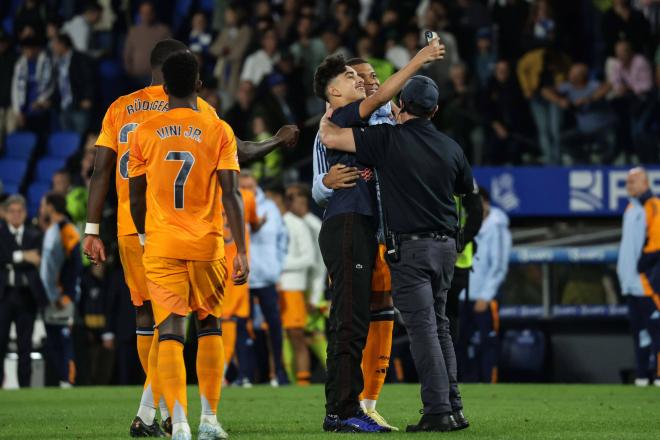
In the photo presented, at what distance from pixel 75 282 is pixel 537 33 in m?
8.15

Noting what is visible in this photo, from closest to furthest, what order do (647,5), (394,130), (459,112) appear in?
(394,130) → (459,112) → (647,5)

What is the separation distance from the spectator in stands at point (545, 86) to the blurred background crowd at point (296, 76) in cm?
2

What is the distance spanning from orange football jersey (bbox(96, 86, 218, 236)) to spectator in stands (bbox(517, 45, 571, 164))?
11003 millimetres

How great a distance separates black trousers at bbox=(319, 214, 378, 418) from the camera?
9008 millimetres

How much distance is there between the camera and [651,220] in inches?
664

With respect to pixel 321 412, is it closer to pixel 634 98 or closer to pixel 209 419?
pixel 209 419

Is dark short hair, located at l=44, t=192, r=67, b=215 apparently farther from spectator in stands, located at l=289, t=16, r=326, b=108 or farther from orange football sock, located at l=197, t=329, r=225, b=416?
orange football sock, located at l=197, t=329, r=225, b=416

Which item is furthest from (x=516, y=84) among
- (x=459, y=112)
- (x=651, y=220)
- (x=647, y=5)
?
(x=651, y=220)

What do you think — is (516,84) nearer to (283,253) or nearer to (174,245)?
(283,253)

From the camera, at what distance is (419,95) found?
29.7 feet

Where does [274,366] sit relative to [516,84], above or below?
below

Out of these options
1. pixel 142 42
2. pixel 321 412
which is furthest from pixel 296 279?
pixel 142 42

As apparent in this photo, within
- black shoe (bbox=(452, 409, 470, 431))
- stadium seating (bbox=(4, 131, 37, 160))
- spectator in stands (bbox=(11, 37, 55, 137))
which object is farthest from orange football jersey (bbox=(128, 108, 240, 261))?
stadium seating (bbox=(4, 131, 37, 160))

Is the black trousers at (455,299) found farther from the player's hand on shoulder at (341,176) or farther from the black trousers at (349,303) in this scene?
the player's hand on shoulder at (341,176)
